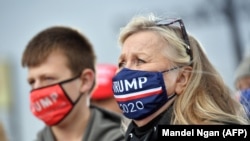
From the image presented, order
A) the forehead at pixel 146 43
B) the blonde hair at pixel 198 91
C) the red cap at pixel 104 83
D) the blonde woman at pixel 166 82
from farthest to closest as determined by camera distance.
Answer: the red cap at pixel 104 83 < the forehead at pixel 146 43 < the blonde woman at pixel 166 82 < the blonde hair at pixel 198 91

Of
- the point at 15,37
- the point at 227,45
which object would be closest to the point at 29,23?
the point at 15,37

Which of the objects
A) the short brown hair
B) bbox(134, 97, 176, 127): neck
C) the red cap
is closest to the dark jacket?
the short brown hair

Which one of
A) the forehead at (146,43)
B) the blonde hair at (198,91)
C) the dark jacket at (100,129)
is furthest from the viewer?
the dark jacket at (100,129)

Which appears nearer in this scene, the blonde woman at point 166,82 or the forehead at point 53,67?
the blonde woman at point 166,82

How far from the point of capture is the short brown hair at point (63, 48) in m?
4.16

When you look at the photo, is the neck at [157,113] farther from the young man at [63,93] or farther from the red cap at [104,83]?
the red cap at [104,83]

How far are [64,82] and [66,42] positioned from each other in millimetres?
332

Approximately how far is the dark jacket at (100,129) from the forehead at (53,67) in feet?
1.13

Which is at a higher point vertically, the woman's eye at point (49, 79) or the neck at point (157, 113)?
the woman's eye at point (49, 79)

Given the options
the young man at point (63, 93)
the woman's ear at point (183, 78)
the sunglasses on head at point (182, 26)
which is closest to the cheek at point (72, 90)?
the young man at point (63, 93)

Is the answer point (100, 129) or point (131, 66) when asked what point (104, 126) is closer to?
point (100, 129)

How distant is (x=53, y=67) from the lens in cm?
413

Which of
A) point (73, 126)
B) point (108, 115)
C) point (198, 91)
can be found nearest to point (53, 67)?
point (73, 126)

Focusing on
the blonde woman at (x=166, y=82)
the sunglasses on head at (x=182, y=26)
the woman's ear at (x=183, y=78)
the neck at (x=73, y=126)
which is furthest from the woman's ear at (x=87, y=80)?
the woman's ear at (x=183, y=78)
